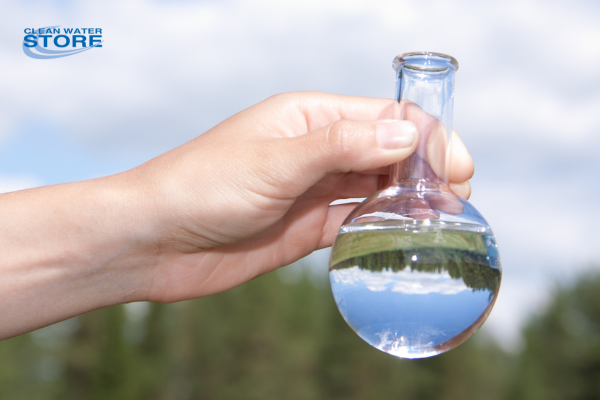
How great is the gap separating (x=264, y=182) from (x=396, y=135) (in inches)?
36.5

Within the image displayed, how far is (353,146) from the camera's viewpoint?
348 centimetres

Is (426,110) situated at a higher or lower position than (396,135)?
higher

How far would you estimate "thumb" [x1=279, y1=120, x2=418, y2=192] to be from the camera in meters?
3.46

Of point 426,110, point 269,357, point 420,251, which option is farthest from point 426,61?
point 269,357

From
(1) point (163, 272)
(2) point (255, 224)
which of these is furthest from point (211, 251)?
(2) point (255, 224)

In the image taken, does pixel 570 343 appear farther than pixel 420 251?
Yes

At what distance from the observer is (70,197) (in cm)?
411

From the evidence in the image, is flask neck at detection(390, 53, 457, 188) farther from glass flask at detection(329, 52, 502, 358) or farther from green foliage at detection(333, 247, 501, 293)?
green foliage at detection(333, 247, 501, 293)

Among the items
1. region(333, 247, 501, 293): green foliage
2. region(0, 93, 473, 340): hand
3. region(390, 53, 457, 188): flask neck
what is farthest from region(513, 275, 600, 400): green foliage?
region(333, 247, 501, 293): green foliage

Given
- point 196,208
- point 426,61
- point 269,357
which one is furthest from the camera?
point 269,357

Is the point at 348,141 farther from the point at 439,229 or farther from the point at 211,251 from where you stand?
the point at 211,251

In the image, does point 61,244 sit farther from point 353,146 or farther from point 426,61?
point 426,61

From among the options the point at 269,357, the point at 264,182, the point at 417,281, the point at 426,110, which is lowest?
the point at 269,357

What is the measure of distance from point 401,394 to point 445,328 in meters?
44.0
